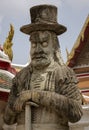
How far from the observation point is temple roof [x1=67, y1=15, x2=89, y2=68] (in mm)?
16594

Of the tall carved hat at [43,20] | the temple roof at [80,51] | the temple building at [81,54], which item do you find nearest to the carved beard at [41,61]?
the tall carved hat at [43,20]

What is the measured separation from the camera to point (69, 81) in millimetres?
4930

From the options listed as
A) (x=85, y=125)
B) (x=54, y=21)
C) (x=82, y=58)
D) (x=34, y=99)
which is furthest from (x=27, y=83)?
(x=82, y=58)

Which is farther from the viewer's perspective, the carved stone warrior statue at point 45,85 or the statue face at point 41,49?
the statue face at point 41,49


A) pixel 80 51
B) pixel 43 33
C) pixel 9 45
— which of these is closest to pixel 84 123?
pixel 9 45

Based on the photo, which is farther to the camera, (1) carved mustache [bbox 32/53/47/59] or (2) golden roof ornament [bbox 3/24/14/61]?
(2) golden roof ornament [bbox 3/24/14/61]

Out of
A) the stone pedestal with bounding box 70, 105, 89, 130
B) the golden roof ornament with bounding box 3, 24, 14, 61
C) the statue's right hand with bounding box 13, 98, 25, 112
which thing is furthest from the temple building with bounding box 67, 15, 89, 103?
the statue's right hand with bounding box 13, 98, 25, 112

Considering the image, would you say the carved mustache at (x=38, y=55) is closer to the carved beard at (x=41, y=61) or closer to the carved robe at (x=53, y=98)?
the carved beard at (x=41, y=61)

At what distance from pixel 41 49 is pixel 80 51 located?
11.8 metres

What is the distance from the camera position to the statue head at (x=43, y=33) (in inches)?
198

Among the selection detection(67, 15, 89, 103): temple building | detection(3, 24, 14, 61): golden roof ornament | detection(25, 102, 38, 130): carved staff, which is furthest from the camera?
detection(67, 15, 89, 103): temple building

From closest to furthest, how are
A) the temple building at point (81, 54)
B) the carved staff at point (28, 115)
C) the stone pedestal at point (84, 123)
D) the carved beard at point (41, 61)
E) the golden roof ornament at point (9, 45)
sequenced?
the carved staff at point (28, 115)
the carved beard at point (41, 61)
the golden roof ornament at point (9, 45)
the stone pedestal at point (84, 123)
the temple building at point (81, 54)

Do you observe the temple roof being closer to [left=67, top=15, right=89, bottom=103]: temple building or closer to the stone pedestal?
[left=67, top=15, right=89, bottom=103]: temple building

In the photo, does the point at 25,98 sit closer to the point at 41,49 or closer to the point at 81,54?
the point at 41,49
